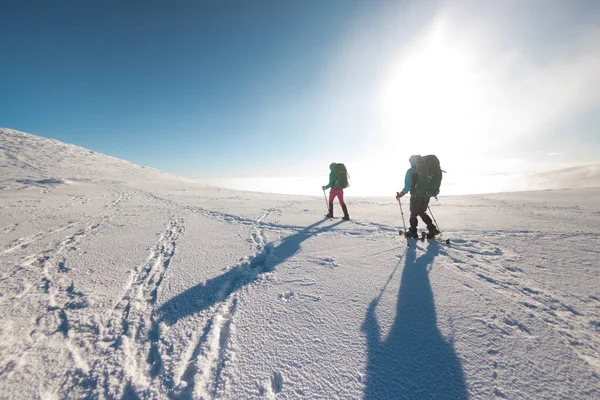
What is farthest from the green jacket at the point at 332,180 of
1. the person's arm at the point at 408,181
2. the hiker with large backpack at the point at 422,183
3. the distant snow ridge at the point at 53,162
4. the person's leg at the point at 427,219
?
the distant snow ridge at the point at 53,162

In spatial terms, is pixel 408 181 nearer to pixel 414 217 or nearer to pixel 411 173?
pixel 411 173

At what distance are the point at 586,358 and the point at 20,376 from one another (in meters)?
4.86

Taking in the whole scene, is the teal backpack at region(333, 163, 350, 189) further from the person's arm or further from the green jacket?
the person's arm

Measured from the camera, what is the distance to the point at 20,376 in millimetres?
1857

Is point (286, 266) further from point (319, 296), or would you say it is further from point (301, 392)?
point (301, 392)

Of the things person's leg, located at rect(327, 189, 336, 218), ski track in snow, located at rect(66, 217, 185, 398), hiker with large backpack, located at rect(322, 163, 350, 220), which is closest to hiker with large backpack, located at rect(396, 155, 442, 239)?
hiker with large backpack, located at rect(322, 163, 350, 220)

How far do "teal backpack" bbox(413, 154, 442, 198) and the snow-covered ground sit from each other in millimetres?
1234

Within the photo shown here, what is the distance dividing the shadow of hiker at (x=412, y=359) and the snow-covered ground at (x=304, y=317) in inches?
0.5

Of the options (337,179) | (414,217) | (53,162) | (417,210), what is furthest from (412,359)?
(53,162)

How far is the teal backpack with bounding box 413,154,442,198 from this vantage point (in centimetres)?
506

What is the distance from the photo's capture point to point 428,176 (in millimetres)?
5066

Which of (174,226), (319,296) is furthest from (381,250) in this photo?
(174,226)

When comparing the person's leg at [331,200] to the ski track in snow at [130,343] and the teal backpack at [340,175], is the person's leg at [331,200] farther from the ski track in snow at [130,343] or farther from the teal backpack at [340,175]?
the ski track in snow at [130,343]

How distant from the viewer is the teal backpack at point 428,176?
16.6 feet
